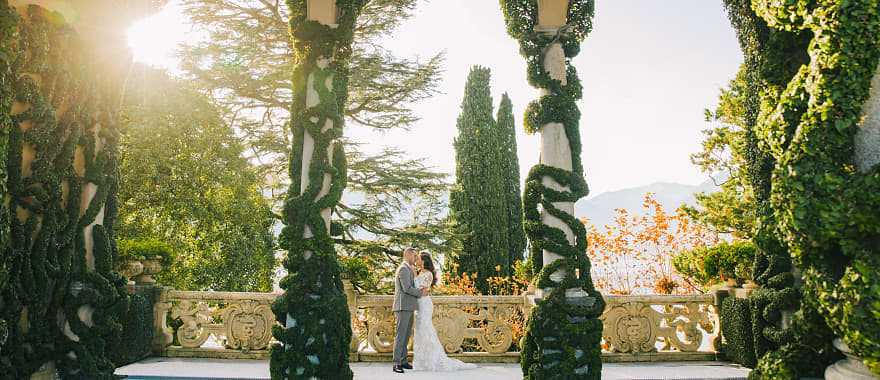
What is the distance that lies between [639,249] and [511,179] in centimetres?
805

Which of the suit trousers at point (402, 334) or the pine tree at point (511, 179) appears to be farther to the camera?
the pine tree at point (511, 179)

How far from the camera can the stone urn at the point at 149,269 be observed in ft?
22.0

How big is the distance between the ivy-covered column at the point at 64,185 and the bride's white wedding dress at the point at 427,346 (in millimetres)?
3406

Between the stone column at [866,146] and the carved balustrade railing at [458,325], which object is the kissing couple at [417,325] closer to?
the carved balustrade railing at [458,325]

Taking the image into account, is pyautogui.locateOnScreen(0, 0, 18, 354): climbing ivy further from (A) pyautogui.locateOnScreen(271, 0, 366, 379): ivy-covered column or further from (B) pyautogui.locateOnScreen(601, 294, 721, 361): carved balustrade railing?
(B) pyautogui.locateOnScreen(601, 294, 721, 361): carved balustrade railing

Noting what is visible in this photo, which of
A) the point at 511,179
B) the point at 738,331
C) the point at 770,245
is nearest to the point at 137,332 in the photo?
the point at 770,245

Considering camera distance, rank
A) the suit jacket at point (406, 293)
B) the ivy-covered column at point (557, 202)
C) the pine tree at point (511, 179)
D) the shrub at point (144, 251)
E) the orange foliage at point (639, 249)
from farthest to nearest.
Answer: the pine tree at point (511, 179)
the orange foliage at point (639, 249)
the shrub at point (144, 251)
the suit jacket at point (406, 293)
the ivy-covered column at point (557, 202)

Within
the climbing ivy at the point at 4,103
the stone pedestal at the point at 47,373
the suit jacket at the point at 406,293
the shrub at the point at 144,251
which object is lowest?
the stone pedestal at the point at 47,373

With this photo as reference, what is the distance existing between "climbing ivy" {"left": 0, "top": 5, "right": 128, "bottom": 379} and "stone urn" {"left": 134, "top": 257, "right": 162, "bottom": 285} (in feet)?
8.49

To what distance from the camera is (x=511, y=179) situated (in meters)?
17.0

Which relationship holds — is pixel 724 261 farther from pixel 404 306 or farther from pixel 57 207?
pixel 57 207

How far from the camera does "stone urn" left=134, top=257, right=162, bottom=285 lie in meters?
6.71

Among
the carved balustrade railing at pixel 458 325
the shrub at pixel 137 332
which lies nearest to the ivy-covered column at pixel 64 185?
the shrub at pixel 137 332

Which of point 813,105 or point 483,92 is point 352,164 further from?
point 813,105
